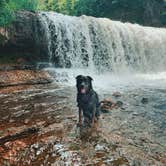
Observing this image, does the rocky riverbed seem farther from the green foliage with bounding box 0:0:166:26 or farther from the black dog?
the green foliage with bounding box 0:0:166:26

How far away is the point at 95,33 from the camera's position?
2138cm

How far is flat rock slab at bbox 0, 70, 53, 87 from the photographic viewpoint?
47.2 ft

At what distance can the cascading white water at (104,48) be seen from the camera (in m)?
19.3

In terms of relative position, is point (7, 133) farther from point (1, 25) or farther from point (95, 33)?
point (95, 33)

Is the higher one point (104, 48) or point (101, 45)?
point (101, 45)

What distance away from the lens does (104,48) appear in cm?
2170

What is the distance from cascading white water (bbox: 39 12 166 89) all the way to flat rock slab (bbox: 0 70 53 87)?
1652mm

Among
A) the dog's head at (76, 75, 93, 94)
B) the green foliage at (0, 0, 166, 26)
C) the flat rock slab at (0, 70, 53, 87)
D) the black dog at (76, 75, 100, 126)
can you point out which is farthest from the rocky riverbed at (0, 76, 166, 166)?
the green foliage at (0, 0, 166, 26)

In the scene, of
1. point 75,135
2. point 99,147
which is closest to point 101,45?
point 75,135

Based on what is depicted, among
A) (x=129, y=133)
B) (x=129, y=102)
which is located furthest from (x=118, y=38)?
(x=129, y=133)

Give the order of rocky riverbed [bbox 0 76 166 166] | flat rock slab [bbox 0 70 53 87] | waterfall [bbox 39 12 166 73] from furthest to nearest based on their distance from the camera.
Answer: waterfall [bbox 39 12 166 73] < flat rock slab [bbox 0 70 53 87] < rocky riverbed [bbox 0 76 166 166]

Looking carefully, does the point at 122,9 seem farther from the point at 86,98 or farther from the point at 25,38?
the point at 86,98

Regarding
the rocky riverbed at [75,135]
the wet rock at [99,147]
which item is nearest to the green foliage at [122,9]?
the rocky riverbed at [75,135]

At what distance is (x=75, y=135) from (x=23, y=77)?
9416 millimetres
